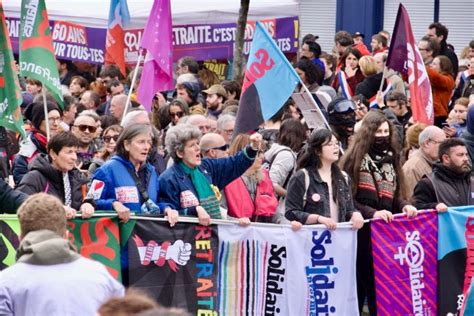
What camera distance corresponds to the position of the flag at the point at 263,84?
38.8ft

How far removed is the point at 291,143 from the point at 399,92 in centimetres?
386

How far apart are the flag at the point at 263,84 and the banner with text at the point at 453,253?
1.76 meters

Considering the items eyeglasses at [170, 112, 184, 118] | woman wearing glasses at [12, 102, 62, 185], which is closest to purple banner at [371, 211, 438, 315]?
woman wearing glasses at [12, 102, 62, 185]

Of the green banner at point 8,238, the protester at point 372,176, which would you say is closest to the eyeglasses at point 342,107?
the protester at point 372,176

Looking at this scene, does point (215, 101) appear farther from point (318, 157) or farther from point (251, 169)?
point (318, 157)

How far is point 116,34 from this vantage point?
1727cm

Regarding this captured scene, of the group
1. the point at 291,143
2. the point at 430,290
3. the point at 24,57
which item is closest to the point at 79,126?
the point at 24,57

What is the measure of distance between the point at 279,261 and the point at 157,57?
15.0 ft

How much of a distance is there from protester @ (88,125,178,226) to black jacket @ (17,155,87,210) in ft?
0.88

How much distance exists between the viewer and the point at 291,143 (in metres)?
12.4

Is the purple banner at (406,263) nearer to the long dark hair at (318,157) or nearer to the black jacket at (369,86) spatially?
the long dark hair at (318,157)

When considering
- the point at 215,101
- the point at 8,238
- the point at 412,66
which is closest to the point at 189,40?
the point at 215,101

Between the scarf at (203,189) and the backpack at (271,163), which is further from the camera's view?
the backpack at (271,163)

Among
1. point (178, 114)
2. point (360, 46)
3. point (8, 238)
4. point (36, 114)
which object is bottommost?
point (8, 238)
